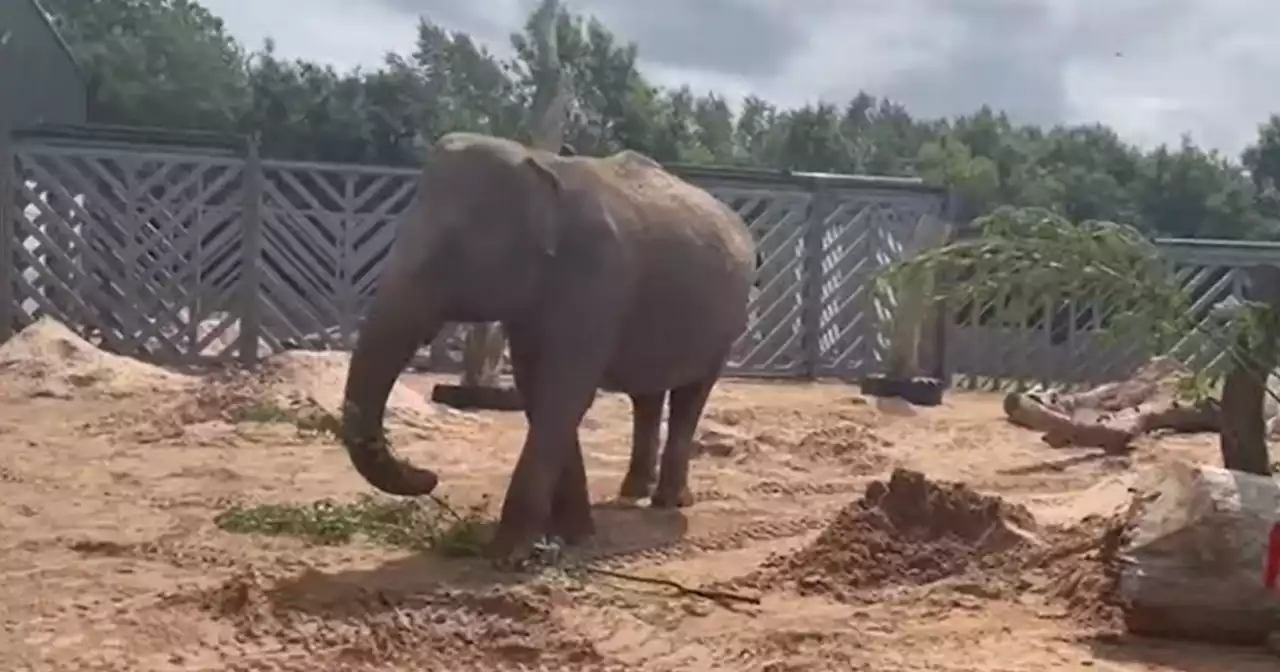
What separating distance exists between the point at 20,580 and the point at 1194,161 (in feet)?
110

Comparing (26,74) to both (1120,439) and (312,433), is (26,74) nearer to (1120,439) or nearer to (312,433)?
(312,433)

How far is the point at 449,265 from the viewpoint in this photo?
533cm

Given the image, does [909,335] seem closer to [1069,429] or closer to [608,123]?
[1069,429]

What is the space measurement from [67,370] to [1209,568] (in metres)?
8.80

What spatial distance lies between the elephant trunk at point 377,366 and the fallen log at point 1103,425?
452 centimetres

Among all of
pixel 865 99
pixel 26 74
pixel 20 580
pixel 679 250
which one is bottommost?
pixel 20 580

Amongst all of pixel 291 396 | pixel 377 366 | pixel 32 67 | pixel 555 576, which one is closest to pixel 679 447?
pixel 555 576

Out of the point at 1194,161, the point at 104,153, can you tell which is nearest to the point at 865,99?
the point at 1194,161

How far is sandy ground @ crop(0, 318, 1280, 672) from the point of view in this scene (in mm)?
4262

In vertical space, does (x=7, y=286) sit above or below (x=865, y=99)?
below

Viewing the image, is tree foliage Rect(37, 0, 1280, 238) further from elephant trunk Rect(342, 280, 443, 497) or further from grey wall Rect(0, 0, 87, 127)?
elephant trunk Rect(342, 280, 443, 497)

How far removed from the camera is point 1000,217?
16.3ft

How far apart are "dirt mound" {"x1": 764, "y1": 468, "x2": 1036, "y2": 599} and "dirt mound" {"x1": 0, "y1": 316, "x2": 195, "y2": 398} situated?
6.63 meters

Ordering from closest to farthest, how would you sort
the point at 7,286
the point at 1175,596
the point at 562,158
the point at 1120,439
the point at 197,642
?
the point at 197,642, the point at 1175,596, the point at 562,158, the point at 1120,439, the point at 7,286
